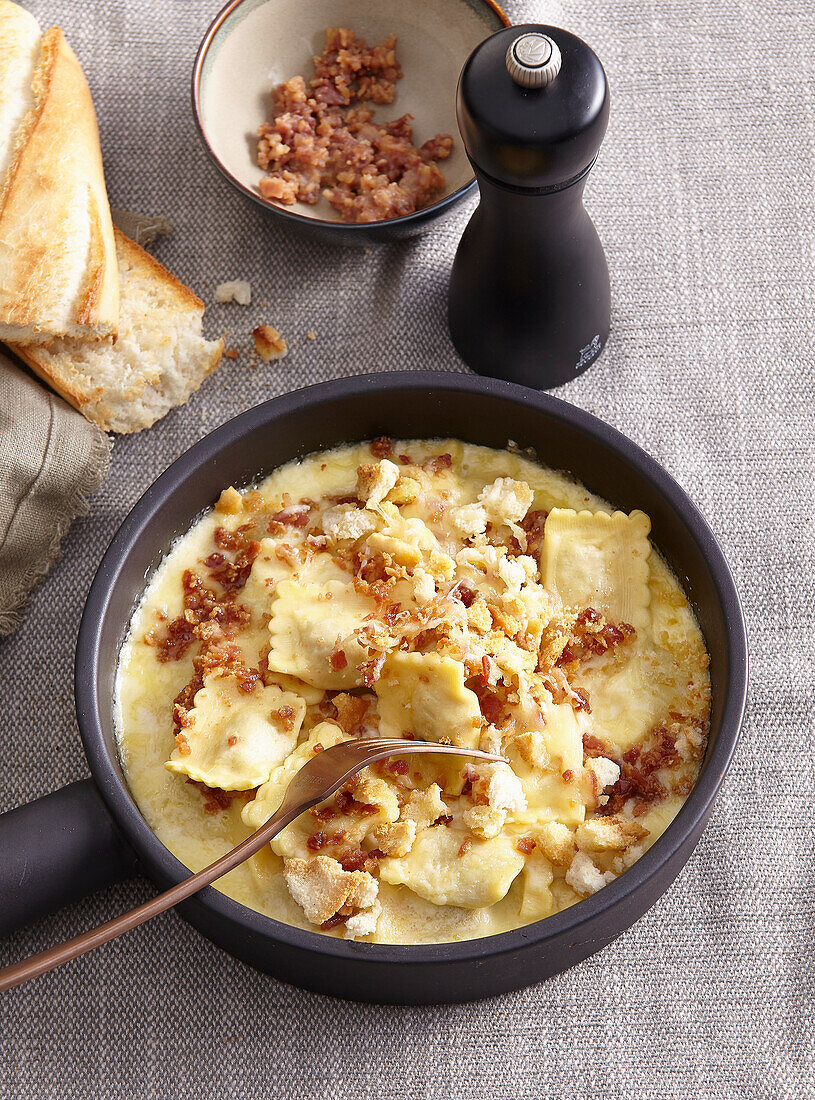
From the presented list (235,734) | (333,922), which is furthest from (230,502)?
(333,922)

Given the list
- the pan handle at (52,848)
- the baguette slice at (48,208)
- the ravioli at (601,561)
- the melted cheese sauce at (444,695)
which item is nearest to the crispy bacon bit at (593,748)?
the melted cheese sauce at (444,695)

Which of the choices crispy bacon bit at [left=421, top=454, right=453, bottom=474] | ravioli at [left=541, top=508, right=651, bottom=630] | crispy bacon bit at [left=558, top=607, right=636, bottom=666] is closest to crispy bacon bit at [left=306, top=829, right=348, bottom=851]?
crispy bacon bit at [left=558, top=607, right=636, bottom=666]

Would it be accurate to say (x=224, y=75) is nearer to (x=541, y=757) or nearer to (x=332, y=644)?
(x=332, y=644)

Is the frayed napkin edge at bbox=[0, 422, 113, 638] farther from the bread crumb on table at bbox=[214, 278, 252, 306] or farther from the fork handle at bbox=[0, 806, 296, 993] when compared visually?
the fork handle at bbox=[0, 806, 296, 993]

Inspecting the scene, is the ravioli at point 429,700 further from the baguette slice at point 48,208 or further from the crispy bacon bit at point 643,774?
the baguette slice at point 48,208

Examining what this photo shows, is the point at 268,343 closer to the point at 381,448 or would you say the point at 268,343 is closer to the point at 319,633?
the point at 381,448
